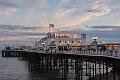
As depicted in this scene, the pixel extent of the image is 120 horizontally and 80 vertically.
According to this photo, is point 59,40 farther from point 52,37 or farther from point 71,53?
point 71,53

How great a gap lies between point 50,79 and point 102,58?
19.0 meters

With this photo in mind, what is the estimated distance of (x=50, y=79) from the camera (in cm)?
6038

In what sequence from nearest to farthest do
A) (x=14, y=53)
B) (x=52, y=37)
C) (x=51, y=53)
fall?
1. (x=51, y=53)
2. (x=52, y=37)
3. (x=14, y=53)

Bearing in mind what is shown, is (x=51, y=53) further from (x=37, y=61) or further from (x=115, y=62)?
(x=115, y=62)

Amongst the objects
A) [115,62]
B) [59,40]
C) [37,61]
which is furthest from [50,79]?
[59,40]

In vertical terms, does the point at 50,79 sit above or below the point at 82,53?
below

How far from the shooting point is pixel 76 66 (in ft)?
226

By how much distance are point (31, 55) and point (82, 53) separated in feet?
175

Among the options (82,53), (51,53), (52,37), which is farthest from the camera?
(52,37)

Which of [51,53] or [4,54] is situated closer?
[51,53]

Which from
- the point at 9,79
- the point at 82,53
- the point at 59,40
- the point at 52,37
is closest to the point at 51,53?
the point at 9,79

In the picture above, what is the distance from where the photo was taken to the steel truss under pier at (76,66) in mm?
44300

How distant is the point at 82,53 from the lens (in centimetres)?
5284

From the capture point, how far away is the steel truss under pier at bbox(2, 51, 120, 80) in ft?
145
